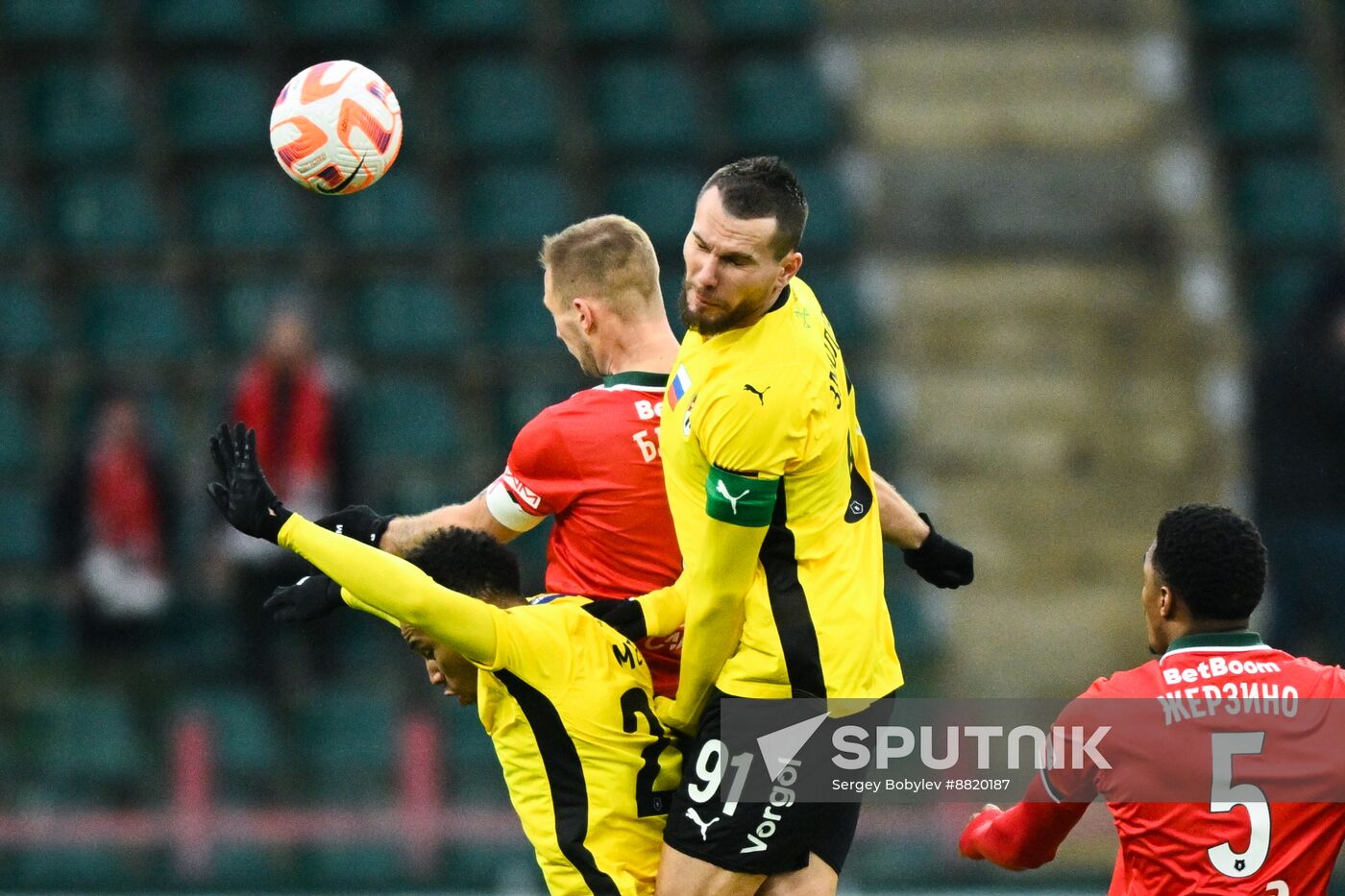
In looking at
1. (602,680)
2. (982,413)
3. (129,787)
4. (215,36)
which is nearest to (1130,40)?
(982,413)

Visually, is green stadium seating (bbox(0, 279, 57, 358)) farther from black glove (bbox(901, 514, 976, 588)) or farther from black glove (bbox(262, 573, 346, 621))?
black glove (bbox(901, 514, 976, 588))

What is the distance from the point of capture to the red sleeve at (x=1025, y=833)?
15.0 ft

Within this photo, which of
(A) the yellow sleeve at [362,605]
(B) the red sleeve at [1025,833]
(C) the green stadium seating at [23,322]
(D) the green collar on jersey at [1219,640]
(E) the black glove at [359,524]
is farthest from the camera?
(C) the green stadium seating at [23,322]

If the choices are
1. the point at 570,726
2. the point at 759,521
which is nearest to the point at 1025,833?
the point at 759,521

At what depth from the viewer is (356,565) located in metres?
4.79

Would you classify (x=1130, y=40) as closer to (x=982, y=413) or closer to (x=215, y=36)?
(x=982, y=413)

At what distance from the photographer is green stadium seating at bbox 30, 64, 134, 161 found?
12156 mm

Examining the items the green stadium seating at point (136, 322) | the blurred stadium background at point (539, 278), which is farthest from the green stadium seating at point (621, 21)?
the green stadium seating at point (136, 322)

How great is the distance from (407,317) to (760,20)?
10.1ft

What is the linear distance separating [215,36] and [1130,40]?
5.71 m

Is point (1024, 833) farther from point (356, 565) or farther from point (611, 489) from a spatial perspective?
point (356, 565)

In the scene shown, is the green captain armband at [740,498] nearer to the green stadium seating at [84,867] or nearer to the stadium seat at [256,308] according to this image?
the green stadium seating at [84,867]

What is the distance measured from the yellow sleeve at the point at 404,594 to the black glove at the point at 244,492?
81 mm

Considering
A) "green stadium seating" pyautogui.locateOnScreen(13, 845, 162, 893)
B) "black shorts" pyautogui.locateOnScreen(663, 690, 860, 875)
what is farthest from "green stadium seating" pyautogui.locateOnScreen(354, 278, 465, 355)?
"black shorts" pyautogui.locateOnScreen(663, 690, 860, 875)
